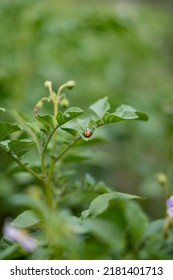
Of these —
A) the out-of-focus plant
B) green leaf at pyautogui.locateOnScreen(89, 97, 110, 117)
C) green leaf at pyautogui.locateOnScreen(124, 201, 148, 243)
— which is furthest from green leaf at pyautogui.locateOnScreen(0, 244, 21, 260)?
green leaf at pyautogui.locateOnScreen(89, 97, 110, 117)

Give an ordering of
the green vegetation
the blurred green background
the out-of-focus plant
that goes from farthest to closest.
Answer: the blurred green background → the green vegetation → the out-of-focus plant

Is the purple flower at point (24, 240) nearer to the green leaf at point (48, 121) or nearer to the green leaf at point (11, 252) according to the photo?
the green leaf at point (11, 252)

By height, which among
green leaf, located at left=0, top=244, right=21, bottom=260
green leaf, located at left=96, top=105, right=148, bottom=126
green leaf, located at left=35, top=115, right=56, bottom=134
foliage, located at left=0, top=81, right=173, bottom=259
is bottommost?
green leaf, located at left=0, top=244, right=21, bottom=260

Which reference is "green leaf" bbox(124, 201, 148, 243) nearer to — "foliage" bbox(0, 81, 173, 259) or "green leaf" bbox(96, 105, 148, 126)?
"foliage" bbox(0, 81, 173, 259)

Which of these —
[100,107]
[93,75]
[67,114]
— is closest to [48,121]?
[67,114]

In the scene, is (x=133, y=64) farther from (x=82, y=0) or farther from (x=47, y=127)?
(x=82, y=0)

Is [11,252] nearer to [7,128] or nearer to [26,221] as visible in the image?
[26,221]

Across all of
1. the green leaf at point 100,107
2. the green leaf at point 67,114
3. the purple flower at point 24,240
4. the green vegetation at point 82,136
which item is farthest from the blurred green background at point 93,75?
the purple flower at point 24,240
